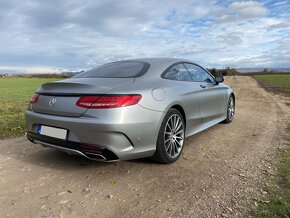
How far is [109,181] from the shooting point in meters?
3.51

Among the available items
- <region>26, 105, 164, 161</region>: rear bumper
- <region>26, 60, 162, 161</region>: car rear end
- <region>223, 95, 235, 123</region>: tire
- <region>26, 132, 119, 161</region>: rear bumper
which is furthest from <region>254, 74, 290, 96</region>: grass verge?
<region>26, 132, 119, 161</region>: rear bumper

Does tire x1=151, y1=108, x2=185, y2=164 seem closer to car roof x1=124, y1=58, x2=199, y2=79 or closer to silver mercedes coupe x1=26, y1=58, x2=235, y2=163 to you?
silver mercedes coupe x1=26, y1=58, x2=235, y2=163

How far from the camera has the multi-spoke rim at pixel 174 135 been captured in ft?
13.0

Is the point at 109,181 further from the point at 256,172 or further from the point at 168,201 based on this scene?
the point at 256,172

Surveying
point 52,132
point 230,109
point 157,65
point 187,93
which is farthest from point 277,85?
point 52,132

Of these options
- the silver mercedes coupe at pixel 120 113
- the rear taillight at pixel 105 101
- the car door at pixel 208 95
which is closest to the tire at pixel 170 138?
the silver mercedes coupe at pixel 120 113

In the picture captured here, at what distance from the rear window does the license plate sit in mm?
1008

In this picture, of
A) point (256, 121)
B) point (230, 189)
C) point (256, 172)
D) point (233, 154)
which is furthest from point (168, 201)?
point (256, 121)

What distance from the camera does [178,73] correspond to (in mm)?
4582

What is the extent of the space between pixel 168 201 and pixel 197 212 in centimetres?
34

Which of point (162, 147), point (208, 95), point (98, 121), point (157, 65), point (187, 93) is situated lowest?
point (162, 147)

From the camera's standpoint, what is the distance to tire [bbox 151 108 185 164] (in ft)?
12.4

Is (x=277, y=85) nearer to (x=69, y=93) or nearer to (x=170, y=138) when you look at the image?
(x=170, y=138)

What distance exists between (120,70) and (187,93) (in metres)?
1.04
